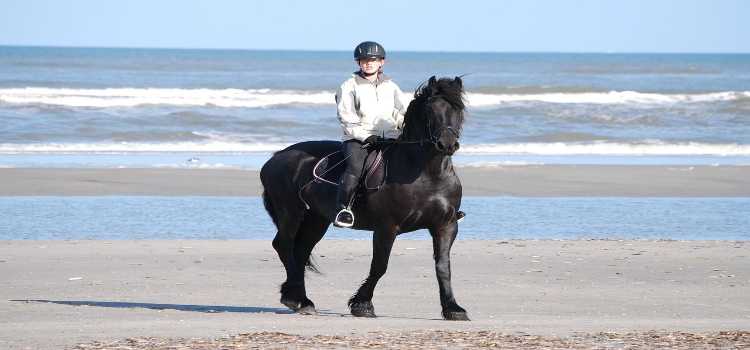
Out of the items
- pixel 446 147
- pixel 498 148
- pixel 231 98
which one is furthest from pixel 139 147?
pixel 231 98

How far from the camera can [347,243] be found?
42.3 ft

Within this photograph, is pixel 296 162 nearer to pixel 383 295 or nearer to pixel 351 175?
pixel 351 175

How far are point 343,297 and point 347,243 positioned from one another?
3213mm

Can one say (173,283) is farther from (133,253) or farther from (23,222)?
(23,222)

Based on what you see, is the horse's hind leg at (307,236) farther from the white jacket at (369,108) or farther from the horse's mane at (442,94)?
the horse's mane at (442,94)

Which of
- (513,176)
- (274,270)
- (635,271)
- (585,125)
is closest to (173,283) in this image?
(274,270)

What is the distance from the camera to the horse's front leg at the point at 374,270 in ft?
27.5

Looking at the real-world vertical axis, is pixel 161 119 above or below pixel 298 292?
above

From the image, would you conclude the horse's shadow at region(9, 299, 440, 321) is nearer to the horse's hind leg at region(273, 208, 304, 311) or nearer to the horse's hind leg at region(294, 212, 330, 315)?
the horse's hind leg at region(273, 208, 304, 311)

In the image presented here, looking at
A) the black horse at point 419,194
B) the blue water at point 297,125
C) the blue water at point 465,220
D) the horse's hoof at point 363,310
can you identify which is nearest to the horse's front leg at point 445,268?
the black horse at point 419,194

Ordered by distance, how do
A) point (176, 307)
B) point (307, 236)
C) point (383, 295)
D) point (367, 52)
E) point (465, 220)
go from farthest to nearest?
point (465, 220) < point (383, 295) < point (307, 236) < point (176, 307) < point (367, 52)

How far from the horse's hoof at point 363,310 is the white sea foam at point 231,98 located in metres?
30.4

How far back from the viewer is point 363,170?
27.9 feet

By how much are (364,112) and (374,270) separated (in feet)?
3.69
